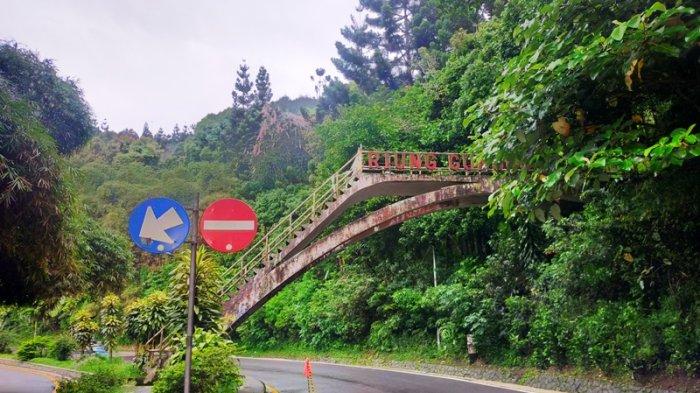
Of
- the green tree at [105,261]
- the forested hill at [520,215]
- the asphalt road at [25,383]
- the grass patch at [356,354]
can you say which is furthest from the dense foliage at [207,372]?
A: the green tree at [105,261]

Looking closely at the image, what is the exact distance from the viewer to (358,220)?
14.2 meters

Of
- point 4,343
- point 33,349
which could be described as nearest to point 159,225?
point 33,349

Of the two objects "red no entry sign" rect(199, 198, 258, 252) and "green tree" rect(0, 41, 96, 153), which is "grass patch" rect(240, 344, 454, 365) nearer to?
"green tree" rect(0, 41, 96, 153)

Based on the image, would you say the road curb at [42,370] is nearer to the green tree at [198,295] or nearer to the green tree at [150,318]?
the green tree at [150,318]

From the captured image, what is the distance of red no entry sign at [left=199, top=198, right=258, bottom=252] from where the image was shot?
13.7 ft

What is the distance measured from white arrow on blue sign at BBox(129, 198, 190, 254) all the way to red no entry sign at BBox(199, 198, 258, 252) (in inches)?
8.9

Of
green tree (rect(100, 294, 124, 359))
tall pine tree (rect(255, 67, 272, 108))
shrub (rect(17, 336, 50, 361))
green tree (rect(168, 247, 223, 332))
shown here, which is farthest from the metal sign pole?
tall pine tree (rect(255, 67, 272, 108))

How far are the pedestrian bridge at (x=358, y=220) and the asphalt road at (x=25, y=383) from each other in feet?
14.1

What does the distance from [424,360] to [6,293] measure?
10.6m

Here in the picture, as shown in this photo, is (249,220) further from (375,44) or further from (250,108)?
(250,108)

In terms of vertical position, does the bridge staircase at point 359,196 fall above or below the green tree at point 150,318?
above

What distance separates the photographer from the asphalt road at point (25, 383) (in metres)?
11.8

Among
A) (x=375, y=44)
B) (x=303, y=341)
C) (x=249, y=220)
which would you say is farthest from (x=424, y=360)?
(x=375, y=44)

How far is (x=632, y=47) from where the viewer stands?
4.23 m
